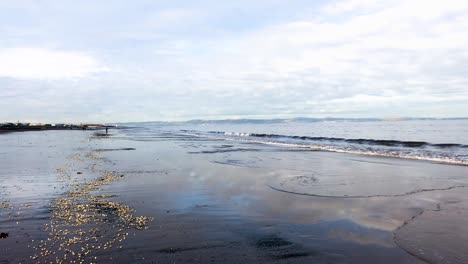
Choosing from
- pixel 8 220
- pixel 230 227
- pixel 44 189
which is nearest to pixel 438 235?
pixel 230 227

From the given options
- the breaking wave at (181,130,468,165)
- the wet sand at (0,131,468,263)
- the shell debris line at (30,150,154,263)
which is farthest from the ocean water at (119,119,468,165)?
the shell debris line at (30,150,154,263)

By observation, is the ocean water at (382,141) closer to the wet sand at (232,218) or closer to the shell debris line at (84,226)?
the wet sand at (232,218)

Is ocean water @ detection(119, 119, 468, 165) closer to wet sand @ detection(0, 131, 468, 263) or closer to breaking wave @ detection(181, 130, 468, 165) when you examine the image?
breaking wave @ detection(181, 130, 468, 165)

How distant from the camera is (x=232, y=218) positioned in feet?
29.0

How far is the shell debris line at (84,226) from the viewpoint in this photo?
6.25 metres

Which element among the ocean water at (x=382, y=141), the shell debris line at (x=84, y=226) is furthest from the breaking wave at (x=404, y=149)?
the shell debris line at (x=84, y=226)

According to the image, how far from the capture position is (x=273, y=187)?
13.3 m

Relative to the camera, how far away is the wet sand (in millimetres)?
6328

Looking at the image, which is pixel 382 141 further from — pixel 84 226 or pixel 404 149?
pixel 84 226

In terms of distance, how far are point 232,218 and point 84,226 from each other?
3.33 meters

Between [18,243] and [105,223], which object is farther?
[105,223]

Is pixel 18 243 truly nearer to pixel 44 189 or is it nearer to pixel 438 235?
pixel 44 189

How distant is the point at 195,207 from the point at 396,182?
28.1 ft

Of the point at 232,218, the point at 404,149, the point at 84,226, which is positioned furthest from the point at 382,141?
the point at 84,226
